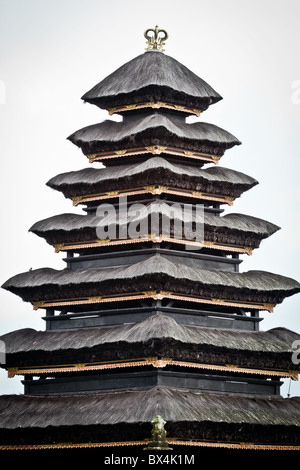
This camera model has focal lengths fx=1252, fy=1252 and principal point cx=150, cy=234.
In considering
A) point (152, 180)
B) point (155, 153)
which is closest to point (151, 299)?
point (152, 180)

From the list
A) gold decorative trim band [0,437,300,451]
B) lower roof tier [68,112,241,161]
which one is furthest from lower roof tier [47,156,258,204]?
gold decorative trim band [0,437,300,451]

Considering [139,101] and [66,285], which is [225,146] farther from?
[66,285]

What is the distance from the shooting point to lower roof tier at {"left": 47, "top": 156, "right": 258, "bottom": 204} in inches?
1982

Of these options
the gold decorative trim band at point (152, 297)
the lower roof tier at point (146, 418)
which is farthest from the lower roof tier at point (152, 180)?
the lower roof tier at point (146, 418)

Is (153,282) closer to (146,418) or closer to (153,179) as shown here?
(153,179)

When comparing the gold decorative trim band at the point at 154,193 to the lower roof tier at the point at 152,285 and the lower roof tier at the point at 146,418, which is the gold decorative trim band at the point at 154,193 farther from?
the lower roof tier at the point at 146,418

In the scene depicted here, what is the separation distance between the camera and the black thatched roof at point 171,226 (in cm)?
4938

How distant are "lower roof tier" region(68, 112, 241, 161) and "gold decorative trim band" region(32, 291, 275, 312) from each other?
6464 mm

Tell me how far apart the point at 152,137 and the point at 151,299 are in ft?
23.1

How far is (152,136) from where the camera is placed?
51.4 m

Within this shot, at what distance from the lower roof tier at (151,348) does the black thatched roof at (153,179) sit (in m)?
6.16
